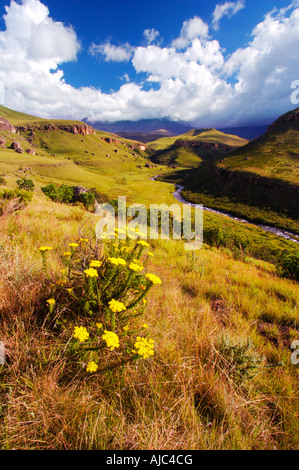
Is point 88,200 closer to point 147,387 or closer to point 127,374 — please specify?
point 127,374

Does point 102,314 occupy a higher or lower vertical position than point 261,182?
Result: lower

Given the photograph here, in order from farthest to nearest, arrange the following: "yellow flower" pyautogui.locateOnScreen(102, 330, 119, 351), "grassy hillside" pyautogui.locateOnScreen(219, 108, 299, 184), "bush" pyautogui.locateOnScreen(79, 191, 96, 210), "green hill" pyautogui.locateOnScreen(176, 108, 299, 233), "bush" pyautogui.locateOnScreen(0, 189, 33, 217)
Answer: "grassy hillside" pyautogui.locateOnScreen(219, 108, 299, 184), "green hill" pyautogui.locateOnScreen(176, 108, 299, 233), "bush" pyautogui.locateOnScreen(79, 191, 96, 210), "bush" pyautogui.locateOnScreen(0, 189, 33, 217), "yellow flower" pyautogui.locateOnScreen(102, 330, 119, 351)

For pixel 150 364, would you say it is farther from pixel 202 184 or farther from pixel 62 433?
pixel 202 184

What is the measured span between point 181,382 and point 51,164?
155415mm

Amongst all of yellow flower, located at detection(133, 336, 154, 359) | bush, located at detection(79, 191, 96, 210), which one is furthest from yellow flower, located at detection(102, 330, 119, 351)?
bush, located at detection(79, 191, 96, 210)

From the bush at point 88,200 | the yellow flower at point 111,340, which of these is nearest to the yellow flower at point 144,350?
the yellow flower at point 111,340

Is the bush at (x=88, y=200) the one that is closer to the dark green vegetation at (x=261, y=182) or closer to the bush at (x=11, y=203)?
the bush at (x=11, y=203)

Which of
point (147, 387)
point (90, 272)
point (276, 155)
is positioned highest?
point (276, 155)

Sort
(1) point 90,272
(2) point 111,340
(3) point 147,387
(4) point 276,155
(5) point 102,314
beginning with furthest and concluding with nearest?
(4) point 276,155 → (5) point 102,314 → (1) point 90,272 → (3) point 147,387 → (2) point 111,340

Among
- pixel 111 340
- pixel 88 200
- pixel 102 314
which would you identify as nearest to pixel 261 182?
pixel 88 200

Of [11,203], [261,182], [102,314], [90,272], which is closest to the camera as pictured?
[90,272]

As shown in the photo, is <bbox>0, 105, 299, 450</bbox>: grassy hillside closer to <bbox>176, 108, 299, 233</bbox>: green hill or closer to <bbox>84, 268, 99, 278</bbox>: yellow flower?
<bbox>84, 268, 99, 278</bbox>: yellow flower

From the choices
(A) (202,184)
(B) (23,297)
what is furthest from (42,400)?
(A) (202,184)

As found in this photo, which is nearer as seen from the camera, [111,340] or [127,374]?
[111,340]
